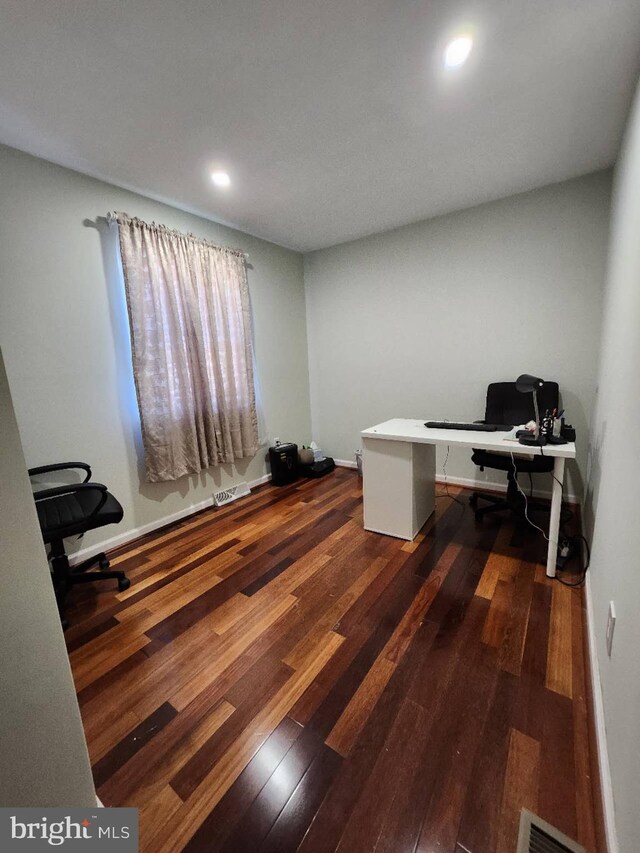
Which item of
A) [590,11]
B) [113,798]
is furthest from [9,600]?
[590,11]

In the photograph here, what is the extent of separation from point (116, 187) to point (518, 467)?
3518 millimetres

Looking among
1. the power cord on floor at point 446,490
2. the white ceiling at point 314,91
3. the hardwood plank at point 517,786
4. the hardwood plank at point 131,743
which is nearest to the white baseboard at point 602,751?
the hardwood plank at point 517,786

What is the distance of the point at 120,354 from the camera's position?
2.40m

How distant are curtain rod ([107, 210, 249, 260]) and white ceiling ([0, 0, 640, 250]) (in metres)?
0.23

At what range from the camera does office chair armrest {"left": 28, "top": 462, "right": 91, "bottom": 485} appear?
6.40ft

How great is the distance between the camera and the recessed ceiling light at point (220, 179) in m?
2.23

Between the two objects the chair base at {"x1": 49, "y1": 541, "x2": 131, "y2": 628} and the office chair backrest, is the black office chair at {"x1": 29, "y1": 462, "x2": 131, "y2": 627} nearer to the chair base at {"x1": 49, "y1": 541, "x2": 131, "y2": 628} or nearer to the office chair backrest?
the chair base at {"x1": 49, "y1": 541, "x2": 131, "y2": 628}

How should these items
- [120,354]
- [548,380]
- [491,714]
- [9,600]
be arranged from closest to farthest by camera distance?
[9,600]
[491,714]
[120,354]
[548,380]

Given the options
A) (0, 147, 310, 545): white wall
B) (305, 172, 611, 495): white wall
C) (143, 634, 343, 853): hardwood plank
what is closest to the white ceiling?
(0, 147, 310, 545): white wall

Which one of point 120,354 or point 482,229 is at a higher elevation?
point 482,229

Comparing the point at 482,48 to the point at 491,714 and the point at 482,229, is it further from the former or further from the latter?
the point at 491,714

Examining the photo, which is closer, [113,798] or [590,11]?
[113,798]

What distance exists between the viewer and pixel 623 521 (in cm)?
109

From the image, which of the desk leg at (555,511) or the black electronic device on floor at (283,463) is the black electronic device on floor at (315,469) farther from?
the desk leg at (555,511)
